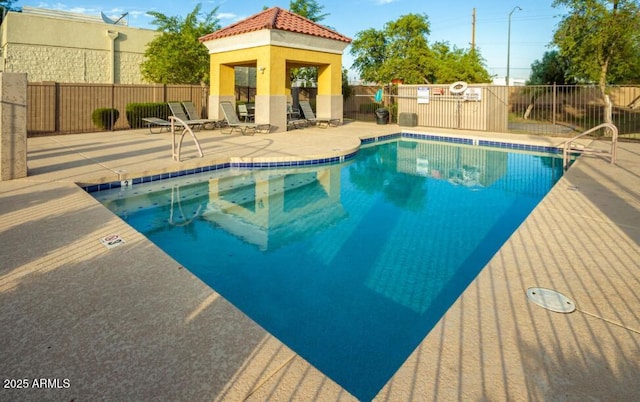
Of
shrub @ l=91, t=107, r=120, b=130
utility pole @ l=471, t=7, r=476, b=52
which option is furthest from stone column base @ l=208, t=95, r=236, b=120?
utility pole @ l=471, t=7, r=476, b=52

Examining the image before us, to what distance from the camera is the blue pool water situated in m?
3.42

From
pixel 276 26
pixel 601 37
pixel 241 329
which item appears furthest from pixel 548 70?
pixel 241 329

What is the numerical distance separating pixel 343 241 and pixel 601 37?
617 inches

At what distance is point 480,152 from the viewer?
13.1 metres

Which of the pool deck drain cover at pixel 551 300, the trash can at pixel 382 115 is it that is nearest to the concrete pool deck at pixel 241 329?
the pool deck drain cover at pixel 551 300

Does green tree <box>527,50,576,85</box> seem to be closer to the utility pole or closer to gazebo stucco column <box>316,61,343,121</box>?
the utility pole

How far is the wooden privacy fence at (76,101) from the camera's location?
49.6ft

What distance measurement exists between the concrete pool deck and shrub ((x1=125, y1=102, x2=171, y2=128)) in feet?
40.6

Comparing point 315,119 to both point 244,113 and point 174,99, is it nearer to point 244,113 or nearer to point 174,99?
point 244,113

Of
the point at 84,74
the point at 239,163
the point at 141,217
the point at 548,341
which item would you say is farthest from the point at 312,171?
the point at 84,74

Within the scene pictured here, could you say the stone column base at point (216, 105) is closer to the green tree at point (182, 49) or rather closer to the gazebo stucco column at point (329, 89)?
the gazebo stucco column at point (329, 89)

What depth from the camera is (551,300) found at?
120 inches

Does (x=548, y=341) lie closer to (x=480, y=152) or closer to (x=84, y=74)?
(x=480, y=152)

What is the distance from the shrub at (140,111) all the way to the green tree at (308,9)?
1305cm
